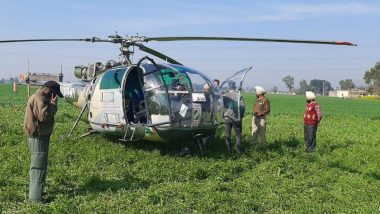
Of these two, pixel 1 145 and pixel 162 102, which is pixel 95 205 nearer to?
pixel 162 102

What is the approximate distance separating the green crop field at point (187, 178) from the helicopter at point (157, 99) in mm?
633

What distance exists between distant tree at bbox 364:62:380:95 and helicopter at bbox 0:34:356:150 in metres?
126

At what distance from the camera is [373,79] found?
5162 inches

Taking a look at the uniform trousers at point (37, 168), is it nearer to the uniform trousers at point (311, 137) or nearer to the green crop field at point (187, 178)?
the green crop field at point (187, 178)

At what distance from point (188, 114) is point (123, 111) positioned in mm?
1646

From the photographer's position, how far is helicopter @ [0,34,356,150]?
33.2 ft

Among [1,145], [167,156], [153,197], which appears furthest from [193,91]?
[1,145]

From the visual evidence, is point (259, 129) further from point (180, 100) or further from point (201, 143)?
point (180, 100)

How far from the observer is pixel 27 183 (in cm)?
816

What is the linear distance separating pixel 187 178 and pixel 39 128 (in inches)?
126

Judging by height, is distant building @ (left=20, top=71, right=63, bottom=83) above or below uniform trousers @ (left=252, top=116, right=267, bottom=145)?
above

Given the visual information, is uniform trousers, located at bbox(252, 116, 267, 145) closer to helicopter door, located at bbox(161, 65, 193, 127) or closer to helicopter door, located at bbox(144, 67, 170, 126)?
helicopter door, located at bbox(161, 65, 193, 127)

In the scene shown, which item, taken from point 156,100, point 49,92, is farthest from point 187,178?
point 49,92

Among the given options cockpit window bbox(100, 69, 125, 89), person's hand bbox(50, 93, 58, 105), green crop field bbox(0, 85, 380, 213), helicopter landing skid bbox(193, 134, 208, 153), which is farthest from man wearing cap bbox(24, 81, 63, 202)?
helicopter landing skid bbox(193, 134, 208, 153)
